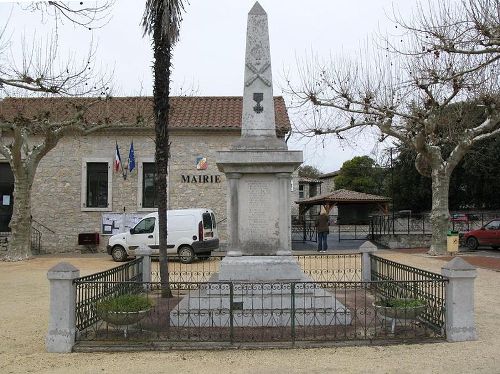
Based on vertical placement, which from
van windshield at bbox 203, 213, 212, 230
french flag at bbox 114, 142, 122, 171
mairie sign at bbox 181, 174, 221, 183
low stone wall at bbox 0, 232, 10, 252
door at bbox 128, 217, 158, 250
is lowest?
low stone wall at bbox 0, 232, 10, 252

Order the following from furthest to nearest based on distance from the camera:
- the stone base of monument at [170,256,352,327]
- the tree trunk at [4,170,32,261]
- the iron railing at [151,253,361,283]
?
the tree trunk at [4,170,32,261] < the iron railing at [151,253,361,283] < the stone base of monument at [170,256,352,327]

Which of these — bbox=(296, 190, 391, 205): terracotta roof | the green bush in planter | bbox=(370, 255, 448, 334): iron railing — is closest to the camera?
the green bush in planter

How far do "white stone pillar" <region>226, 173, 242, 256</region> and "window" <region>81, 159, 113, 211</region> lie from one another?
16.7 meters

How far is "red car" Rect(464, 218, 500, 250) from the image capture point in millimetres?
24719

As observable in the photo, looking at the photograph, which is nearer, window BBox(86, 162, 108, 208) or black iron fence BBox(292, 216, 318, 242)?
window BBox(86, 162, 108, 208)

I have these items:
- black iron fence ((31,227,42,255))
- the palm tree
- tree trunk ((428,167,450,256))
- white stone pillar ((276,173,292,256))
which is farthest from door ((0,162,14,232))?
white stone pillar ((276,173,292,256))

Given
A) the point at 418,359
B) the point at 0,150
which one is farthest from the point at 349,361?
the point at 0,150

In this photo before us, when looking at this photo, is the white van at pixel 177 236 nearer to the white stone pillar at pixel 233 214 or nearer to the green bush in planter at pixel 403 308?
the white stone pillar at pixel 233 214

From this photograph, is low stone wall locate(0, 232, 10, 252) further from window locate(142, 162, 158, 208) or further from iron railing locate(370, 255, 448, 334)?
iron railing locate(370, 255, 448, 334)

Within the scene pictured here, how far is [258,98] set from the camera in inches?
366

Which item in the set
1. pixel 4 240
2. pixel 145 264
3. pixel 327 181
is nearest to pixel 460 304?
pixel 145 264

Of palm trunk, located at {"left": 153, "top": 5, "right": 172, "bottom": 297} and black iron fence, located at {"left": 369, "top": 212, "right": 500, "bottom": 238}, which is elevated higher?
palm trunk, located at {"left": 153, "top": 5, "right": 172, "bottom": 297}

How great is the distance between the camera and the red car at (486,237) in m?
24.7

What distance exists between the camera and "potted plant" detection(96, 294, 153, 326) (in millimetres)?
7445
